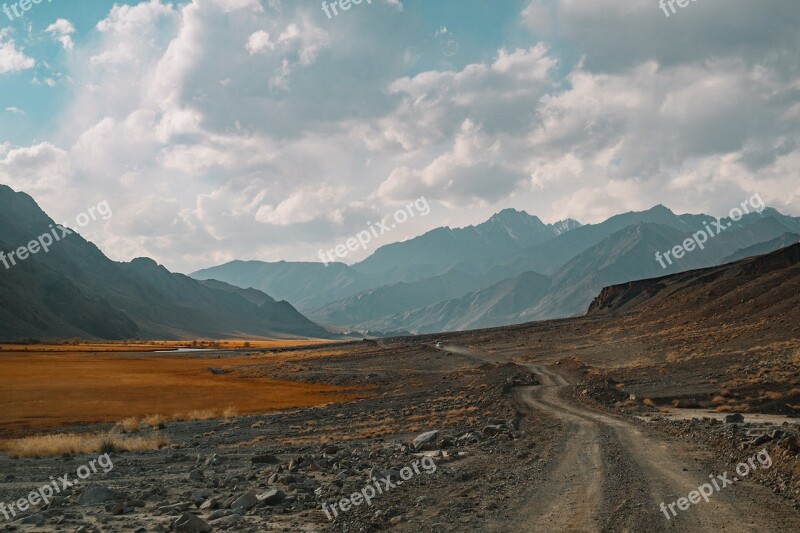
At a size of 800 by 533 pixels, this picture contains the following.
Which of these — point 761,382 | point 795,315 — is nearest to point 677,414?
point 761,382

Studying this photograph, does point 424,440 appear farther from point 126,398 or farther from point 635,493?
point 126,398

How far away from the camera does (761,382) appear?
31.6 m

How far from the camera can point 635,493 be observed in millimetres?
13258

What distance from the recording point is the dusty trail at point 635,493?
11.2 metres

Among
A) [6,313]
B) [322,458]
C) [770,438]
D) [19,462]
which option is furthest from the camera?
[6,313]

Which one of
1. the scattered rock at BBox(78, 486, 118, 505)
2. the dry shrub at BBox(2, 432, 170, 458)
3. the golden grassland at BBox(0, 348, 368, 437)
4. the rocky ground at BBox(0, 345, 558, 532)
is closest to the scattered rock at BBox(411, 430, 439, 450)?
the rocky ground at BBox(0, 345, 558, 532)

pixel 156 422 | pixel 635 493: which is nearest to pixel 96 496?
pixel 635 493

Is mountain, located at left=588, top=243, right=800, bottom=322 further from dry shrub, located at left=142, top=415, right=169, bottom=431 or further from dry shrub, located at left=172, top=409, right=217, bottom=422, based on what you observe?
dry shrub, located at left=142, top=415, right=169, bottom=431

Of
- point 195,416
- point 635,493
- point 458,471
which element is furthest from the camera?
point 195,416

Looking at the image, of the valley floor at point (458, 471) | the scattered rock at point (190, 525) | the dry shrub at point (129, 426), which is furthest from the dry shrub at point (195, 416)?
the scattered rock at point (190, 525)

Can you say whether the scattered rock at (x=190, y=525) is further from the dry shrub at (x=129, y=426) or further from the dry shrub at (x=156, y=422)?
the dry shrub at (x=129, y=426)

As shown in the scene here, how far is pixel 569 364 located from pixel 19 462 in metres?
50.9

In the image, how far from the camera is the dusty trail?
11.2m

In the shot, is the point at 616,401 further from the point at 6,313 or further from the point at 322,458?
the point at 6,313
